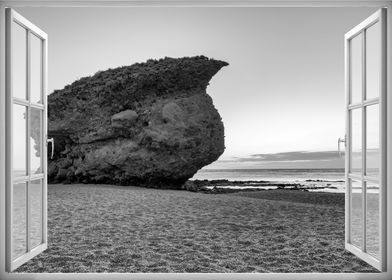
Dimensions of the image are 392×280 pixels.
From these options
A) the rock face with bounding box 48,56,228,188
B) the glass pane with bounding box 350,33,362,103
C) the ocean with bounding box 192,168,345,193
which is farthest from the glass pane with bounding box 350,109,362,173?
the ocean with bounding box 192,168,345,193

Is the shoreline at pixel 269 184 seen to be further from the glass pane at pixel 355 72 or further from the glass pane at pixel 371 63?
the glass pane at pixel 371 63

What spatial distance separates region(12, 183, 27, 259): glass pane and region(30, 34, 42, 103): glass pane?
0.65 metres

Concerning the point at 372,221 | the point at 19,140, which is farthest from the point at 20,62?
the point at 372,221

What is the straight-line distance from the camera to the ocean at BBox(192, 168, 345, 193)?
19484 millimetres

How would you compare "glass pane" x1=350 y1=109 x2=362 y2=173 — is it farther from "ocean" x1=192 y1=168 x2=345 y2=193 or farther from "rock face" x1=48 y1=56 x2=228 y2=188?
"ocean" x1=192 y1=168 x2=345 y2=193

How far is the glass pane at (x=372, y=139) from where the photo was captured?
2.81 meters

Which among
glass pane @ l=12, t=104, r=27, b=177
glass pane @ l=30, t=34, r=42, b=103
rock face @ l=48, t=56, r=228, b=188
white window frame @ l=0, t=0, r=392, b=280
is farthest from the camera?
rock face @ l=48, t=56, r=228, b=188

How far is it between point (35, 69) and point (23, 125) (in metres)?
0.43

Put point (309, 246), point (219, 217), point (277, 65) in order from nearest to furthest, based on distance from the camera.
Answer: point (309, 246) → point (219, 217) → point (277, 65)

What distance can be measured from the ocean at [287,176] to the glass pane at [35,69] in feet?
52.6

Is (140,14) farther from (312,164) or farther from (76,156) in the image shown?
(312,164)

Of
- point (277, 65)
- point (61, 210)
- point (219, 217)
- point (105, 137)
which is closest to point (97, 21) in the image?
point (105, 137)

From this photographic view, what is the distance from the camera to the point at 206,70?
37.2ft

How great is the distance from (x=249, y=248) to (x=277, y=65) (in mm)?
12737
